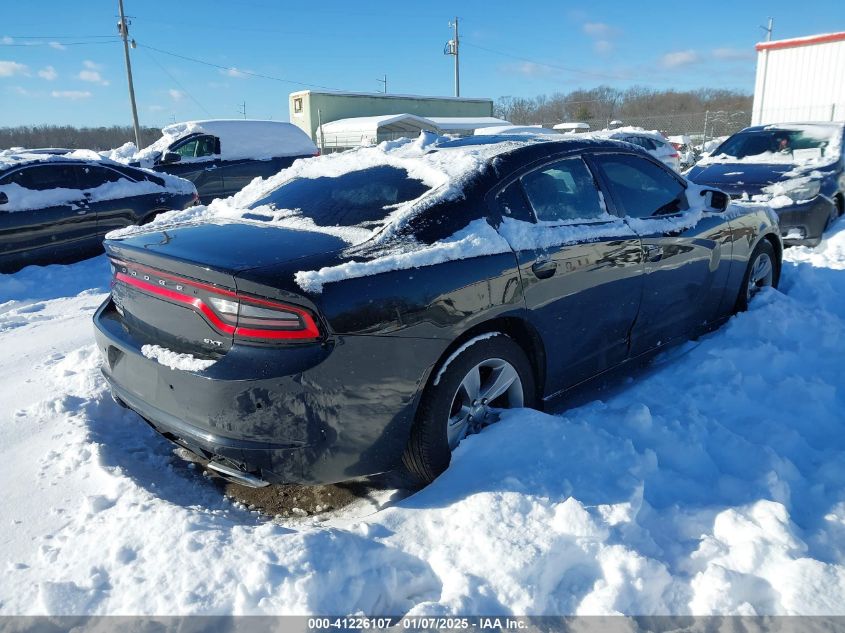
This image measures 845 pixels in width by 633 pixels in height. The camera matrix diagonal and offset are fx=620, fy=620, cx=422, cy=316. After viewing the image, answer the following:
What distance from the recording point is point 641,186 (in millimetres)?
3908

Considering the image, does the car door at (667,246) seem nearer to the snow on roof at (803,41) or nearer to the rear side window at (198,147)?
the rear side window at (198,147)

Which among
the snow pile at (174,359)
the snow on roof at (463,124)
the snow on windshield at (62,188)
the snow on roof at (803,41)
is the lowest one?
the snow pile at (174,359)

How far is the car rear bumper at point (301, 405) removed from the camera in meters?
2.27

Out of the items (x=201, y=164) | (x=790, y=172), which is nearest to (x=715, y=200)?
(x=790, y=172)

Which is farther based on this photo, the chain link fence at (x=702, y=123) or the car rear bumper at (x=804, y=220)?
the chain link fence at (x=702, y=123)

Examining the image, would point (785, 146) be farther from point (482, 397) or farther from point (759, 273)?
point (482, 397)

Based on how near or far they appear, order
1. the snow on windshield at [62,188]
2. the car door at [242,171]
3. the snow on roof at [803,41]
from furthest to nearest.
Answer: the snow on roof at [803,41]
the car door at [242,171]
the snow on windshield at [62,188]

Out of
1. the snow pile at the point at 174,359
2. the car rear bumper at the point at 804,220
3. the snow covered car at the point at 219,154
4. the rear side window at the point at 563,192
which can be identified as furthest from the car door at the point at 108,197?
the car rear bumper at the point at 804,220

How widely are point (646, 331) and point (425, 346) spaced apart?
1.80m

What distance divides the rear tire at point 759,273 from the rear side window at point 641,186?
106 cm

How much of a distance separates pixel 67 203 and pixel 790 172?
9.05 metres

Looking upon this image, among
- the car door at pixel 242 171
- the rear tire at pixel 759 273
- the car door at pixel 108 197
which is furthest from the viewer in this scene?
the car door at pixel 242 171

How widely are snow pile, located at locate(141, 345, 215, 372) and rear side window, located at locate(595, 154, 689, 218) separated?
249 centimetres

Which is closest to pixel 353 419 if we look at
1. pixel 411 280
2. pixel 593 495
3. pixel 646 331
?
pixel 411 280
